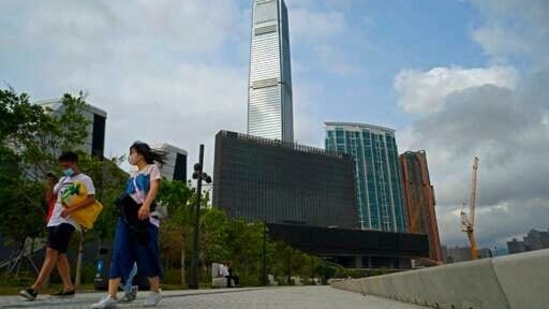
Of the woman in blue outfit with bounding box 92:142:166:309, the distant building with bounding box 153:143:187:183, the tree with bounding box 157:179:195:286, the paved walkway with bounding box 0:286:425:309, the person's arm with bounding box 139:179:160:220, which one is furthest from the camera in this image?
the distant building with bounding box 153:143:187:183

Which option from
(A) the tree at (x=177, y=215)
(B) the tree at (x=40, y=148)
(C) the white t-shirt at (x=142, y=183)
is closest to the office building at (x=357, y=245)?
(A) the tree at (x=177, y=215)

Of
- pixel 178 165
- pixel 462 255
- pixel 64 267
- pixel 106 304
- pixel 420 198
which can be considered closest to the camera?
pixel 106 304

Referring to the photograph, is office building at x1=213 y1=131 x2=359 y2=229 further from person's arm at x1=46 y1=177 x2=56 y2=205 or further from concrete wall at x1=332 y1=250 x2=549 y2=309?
concrete wall at x1=332 y1=250 x2=549 y2=309

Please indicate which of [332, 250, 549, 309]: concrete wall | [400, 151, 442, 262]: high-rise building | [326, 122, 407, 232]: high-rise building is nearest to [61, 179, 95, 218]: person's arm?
[332, 250, 549, 309]: concrete wall

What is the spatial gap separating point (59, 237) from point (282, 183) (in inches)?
4698

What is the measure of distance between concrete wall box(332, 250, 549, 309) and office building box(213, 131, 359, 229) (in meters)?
105

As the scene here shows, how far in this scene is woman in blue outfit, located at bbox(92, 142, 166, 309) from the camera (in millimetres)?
5234

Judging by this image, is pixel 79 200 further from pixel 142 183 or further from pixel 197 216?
pixel 197 216

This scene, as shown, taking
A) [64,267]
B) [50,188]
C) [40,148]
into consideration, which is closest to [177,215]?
[40,148]

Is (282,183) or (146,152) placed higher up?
(282,183)

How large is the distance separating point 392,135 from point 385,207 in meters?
27.2

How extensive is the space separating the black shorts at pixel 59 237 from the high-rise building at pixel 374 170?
157296mm

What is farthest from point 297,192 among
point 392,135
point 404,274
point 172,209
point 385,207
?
point 404,274

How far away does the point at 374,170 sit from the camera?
167 meters
